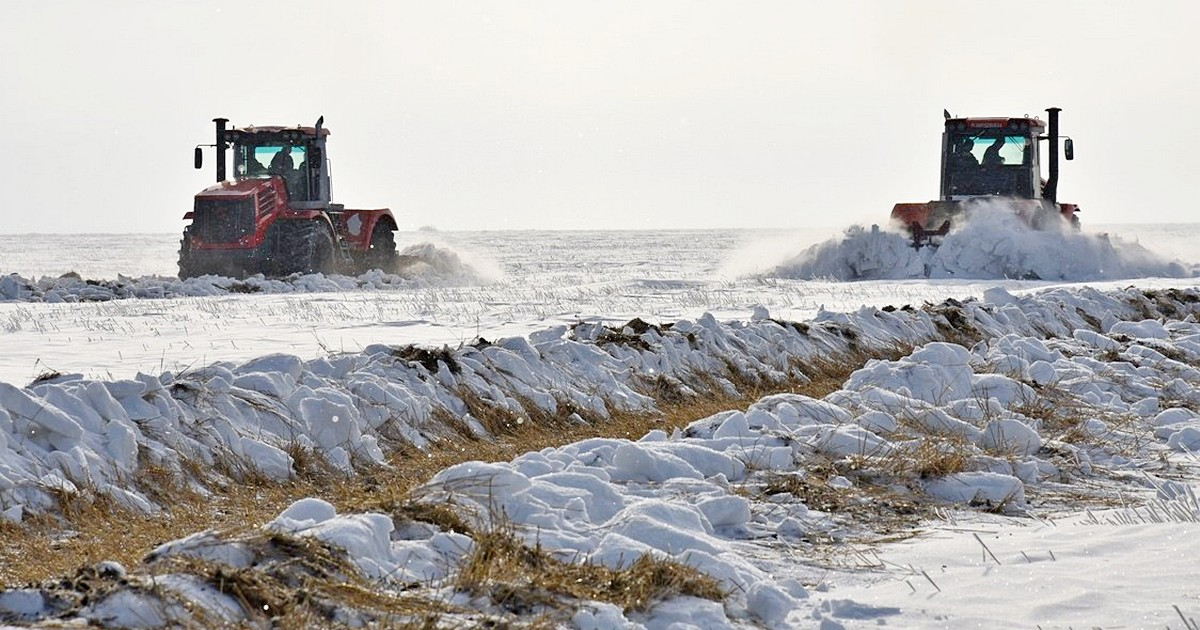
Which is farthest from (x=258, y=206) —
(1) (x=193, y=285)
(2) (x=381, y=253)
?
(2) (x=381, y=253)

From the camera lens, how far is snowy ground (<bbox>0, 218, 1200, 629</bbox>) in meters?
4.20

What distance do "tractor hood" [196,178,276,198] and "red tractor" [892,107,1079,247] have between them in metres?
13.1

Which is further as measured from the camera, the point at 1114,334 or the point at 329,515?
the point at 1114,334

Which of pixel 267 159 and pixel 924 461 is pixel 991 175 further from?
pixel 924 461

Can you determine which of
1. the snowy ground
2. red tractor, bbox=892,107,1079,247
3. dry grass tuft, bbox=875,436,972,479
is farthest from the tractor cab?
dry grass tuft, bbox=875,436,972,479

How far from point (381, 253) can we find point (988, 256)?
39.0ft

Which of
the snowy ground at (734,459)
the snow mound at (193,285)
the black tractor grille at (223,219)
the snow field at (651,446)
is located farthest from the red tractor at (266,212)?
the snow field at (651,446)

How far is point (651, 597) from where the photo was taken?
4066mm

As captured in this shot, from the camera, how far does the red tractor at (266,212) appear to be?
24453 millimetres

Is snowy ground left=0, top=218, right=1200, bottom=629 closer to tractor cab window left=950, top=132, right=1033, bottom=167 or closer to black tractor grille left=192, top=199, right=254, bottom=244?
black tractor grille left=192, top=199, right=254, bottom=244

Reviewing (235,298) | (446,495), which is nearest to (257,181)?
(235,298)

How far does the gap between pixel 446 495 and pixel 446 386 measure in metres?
3.41

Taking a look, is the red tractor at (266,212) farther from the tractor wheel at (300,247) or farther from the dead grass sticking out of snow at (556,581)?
the dead grass sticking out of snow at (556,581)

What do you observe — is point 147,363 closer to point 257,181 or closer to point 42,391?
point 42,391
